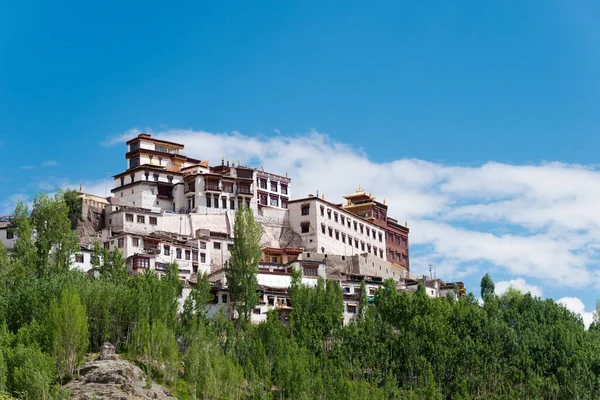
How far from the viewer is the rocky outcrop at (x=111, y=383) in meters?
48.3

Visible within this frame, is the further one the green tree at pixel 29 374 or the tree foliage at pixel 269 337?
the tree foliage at pixel 269 337

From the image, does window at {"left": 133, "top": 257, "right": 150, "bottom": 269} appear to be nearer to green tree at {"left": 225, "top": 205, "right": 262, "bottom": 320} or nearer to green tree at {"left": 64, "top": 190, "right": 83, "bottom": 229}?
green tree at {"left": 225, "top": 205, "right": 262, "bottom": 320}

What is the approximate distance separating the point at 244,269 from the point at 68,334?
1842 centimetres

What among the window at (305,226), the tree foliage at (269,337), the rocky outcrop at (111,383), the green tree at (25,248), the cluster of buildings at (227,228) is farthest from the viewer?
the window at (305,226)

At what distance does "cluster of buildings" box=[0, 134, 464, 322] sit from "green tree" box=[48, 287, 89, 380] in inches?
673

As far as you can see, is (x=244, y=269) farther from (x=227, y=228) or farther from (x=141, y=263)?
(x=227, y=228)

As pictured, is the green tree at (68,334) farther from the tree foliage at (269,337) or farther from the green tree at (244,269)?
the green tree at (244,269)

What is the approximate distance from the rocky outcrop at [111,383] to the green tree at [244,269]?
47.1ft

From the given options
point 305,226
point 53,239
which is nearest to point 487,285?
point 305,226

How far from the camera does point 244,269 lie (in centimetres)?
6731

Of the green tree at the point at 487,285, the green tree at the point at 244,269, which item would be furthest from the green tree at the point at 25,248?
the green tree at the point at 487,285

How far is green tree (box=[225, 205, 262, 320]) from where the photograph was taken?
217 ft

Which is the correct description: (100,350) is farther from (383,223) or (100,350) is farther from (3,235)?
(383,223)

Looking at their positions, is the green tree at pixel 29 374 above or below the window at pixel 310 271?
below
